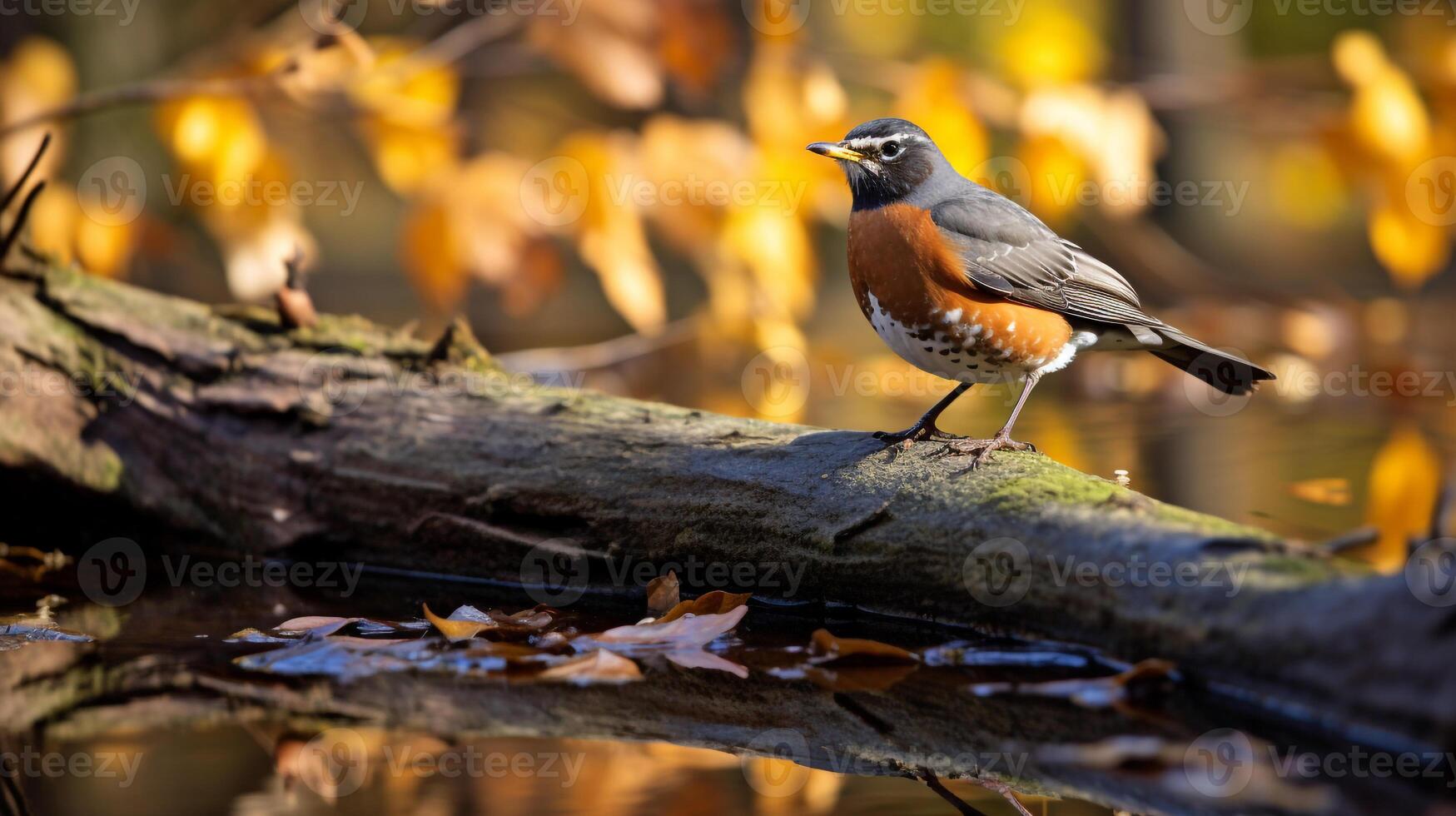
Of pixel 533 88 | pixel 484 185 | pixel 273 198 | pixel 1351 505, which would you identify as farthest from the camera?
pixel 533 88

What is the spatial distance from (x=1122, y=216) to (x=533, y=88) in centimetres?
743

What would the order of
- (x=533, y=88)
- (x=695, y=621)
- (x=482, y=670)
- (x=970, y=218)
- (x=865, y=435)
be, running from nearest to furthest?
(x=482, y=670)
(x=695, y=621)
(x=865, y=435)
(x=970, y=218)
(x=533, y=88)

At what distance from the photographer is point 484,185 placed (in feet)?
15.7

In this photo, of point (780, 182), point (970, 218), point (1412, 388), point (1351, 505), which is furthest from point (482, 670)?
point (1412, 388)

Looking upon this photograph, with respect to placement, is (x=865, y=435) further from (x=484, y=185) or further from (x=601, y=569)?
(x=484, y=185)
